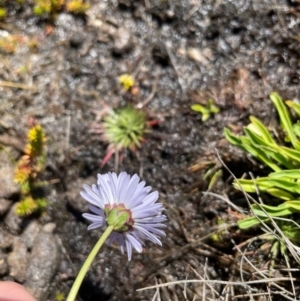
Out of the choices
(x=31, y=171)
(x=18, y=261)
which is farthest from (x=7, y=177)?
(x=18, y=261)

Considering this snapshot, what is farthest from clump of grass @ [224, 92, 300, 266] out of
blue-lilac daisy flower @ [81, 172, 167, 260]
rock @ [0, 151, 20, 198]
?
rock @ [0, 151, 20, 198]

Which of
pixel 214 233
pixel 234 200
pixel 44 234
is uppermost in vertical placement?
pixel 234 200

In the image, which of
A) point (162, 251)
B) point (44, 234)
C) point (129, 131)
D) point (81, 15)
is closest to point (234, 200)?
point (162, 251)

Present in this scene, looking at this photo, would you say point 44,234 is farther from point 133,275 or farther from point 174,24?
point 174,24

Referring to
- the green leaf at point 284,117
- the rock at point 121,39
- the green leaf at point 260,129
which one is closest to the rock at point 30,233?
the rock at point 121,39

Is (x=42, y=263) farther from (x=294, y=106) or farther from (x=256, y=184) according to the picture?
(x=294, y=106)

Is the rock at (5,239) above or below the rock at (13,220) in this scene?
below

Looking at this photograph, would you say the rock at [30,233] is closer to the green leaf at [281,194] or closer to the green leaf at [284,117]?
the green leaf at [281,194]
